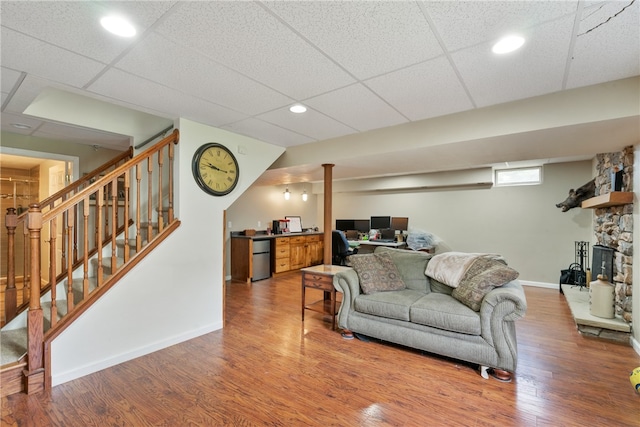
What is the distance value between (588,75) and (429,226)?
4.72 metres

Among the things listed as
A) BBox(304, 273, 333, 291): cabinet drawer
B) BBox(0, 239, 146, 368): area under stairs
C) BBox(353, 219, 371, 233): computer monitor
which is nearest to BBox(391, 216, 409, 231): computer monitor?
BBox(353, 219, 371, 233): computer monitor

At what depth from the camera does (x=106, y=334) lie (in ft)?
8.14

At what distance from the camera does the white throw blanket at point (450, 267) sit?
295 centimetres

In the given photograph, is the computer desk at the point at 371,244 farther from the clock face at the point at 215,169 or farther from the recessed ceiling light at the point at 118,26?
the recessed ceiling light at the point at 118,26

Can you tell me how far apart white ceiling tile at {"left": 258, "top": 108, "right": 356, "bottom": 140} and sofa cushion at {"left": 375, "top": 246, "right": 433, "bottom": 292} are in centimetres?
163

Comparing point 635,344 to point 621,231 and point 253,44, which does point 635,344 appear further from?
point 253,44

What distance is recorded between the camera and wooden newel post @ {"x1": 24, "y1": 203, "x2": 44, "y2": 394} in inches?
82.5

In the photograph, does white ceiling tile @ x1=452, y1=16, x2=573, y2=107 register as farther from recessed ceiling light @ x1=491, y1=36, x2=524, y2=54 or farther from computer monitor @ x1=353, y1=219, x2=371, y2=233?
computer monitor @ x1=353, y1=219, x2=371, y2=233

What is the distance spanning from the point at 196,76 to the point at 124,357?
245 cm

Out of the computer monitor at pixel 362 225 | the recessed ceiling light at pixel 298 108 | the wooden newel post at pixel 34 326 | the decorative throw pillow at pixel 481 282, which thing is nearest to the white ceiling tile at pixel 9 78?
the wooden newel post at pixel 34 326

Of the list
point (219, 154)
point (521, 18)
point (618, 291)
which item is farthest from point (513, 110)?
point (219, 154)

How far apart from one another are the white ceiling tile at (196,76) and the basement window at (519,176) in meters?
5.12

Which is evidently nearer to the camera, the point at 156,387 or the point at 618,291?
the point at 156,387

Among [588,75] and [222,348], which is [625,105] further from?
[222,348]
